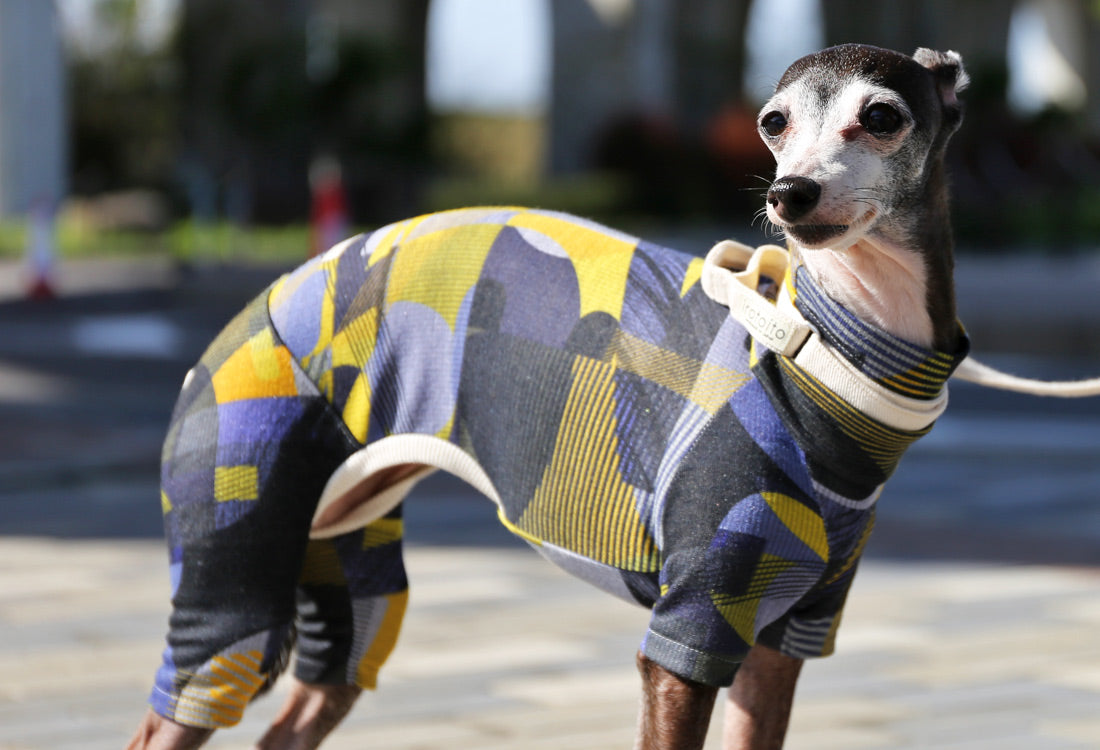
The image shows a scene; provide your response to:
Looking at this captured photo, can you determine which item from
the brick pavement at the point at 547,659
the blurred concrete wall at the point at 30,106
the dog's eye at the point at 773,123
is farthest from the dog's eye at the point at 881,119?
the blurred concrete wall at the point at 30,106

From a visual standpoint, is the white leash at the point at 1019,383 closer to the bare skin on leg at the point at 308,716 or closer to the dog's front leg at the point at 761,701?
the dog's front leg at the point at 761,701

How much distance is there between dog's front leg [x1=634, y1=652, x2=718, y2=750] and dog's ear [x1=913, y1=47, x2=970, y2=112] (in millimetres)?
1059

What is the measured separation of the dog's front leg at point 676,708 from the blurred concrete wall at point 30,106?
64.9 feet

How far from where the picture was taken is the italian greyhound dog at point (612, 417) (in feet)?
8.71

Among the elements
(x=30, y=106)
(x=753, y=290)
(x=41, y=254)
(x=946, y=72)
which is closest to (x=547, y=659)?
(x=753, y=290)

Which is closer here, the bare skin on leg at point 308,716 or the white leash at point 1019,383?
the white leash at point 1019,383

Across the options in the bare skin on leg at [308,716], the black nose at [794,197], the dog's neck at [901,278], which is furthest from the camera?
the bare skin on leg at [308,716]

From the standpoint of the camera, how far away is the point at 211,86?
2484 centimetres

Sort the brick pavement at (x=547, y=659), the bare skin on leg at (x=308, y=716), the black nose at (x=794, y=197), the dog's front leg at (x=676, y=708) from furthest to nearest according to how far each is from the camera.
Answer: the brick pavement at (x=547, y=659) → the bare skin on leg at (x=308, y=716) → the dog's front leg at (x=676, y=708) → the black nose at (x=794, y=197)

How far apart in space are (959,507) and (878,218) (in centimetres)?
580

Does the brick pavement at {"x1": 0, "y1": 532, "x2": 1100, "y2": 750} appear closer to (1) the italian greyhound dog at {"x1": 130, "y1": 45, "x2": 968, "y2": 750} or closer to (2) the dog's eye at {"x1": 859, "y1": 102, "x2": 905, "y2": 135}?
(1) the italian greyhound dog at {"x1": 130, "y1": 45, "x2": 968, "y2": 750}

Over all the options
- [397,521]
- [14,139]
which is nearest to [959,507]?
[397,521]

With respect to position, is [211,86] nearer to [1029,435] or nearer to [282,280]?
[1029,435]

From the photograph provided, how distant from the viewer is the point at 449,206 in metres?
23.7
